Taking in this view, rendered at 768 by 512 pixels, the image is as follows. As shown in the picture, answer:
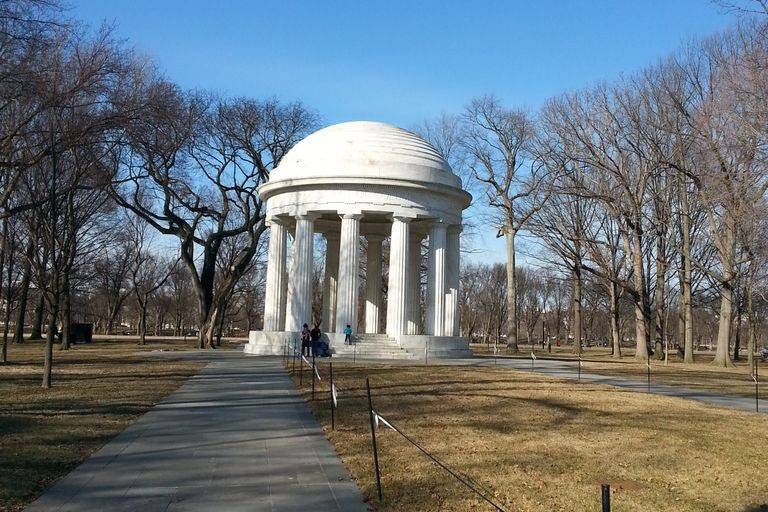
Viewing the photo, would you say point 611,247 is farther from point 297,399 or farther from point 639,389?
point 297,399

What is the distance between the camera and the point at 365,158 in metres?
35.9

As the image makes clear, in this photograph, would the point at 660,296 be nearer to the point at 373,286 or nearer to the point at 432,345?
the point at 432,345

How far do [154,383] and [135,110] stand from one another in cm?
782

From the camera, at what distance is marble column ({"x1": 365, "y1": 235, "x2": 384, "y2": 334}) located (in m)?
41.8

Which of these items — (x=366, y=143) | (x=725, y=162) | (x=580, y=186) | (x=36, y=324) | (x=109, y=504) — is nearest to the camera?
(x=109, y=504)

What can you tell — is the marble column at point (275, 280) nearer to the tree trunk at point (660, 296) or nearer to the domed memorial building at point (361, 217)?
the domed memorial building at point (361, 217)

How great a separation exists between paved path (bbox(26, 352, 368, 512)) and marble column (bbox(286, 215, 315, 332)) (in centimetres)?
2068

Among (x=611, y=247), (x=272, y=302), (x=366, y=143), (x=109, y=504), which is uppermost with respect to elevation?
(x=366, y=143)

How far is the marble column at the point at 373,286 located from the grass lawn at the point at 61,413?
16549 millimetres

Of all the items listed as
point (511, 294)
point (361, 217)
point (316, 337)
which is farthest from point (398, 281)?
point (511, 294)

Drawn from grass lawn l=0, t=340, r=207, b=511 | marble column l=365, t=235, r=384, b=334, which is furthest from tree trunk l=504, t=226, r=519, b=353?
grass lawn l=0, t=340, r=207, b=511

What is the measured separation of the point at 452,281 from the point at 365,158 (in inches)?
355

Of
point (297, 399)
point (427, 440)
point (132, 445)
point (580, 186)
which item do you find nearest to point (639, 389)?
point (297, 399)

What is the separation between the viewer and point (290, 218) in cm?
3856
